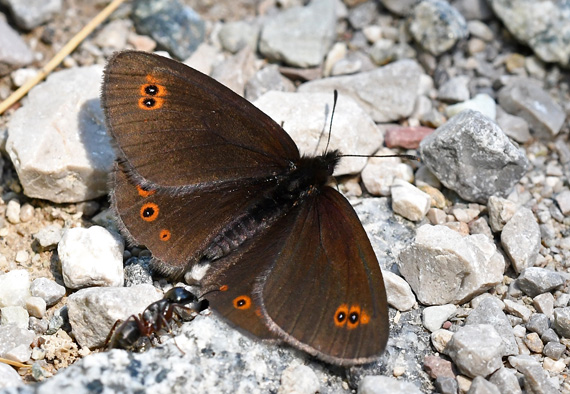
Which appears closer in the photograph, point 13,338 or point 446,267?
point 13,338

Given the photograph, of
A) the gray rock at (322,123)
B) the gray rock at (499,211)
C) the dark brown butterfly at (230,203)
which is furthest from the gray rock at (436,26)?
the dark brown butterfly at (230,203)

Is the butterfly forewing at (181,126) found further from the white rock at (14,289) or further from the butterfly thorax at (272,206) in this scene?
the white rock at (14,289)

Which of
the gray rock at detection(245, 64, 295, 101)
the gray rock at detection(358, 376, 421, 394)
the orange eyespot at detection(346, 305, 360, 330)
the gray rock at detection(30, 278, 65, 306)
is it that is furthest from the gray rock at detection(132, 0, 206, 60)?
the gray rock at detection(358, 376, 421, 394)

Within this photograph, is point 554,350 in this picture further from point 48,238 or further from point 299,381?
point 48,238

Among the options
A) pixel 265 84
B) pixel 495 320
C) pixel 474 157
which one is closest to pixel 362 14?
pixel 265 84

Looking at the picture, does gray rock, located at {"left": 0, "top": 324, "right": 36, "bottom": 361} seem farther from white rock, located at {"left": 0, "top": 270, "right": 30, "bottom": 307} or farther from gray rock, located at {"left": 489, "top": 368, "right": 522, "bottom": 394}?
gray rock, located at {"left": 489, "top": 368, "right": 522, "bottom": 394}

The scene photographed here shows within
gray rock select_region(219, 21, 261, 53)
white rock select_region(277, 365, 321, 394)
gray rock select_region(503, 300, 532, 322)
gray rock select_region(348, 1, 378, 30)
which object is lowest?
gray rock select_region(503, 300, 532, 322)

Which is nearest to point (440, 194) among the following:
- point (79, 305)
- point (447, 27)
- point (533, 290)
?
point (533, 290)
